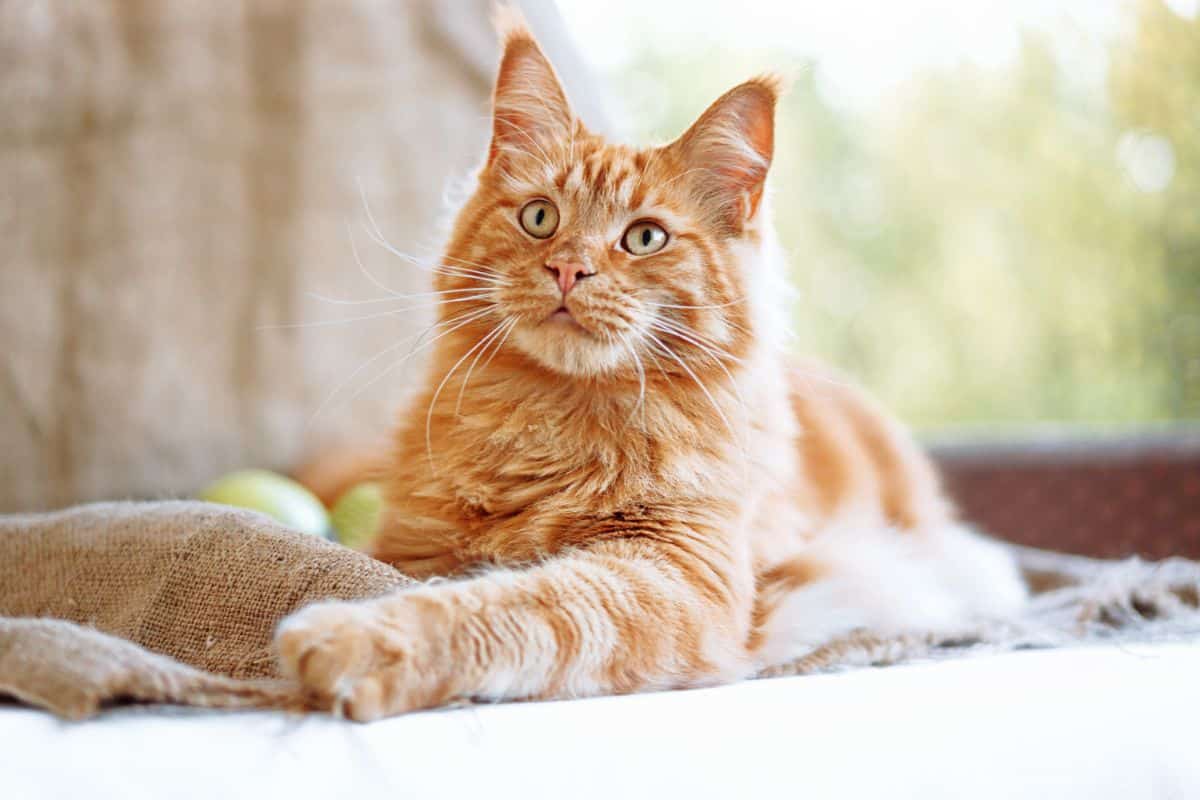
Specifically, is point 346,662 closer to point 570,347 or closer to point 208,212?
point 570,347

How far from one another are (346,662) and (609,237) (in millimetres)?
709

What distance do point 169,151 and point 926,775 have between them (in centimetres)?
230

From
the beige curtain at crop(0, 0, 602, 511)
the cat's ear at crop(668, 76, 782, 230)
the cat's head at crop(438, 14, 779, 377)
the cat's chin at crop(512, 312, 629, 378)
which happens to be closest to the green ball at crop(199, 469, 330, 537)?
the beige curtain at crop(0, 0, 602, 511)

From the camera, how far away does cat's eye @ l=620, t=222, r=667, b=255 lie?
1.49 m

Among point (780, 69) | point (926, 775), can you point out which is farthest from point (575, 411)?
point (926, 775)

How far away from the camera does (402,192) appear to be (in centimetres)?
283

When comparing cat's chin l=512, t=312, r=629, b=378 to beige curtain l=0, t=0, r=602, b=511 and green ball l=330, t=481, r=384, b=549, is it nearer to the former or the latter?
green ball l=330, t=481, r=384, b=549

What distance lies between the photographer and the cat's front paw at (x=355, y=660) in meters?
1.02

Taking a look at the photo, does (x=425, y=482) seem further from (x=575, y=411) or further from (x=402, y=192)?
(x=402, y=192)

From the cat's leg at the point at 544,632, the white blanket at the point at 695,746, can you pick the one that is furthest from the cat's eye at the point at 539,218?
the white blanket at the point at 695,746

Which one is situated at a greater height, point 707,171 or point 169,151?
point 707,171

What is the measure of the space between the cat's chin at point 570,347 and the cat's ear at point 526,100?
0.32 meters

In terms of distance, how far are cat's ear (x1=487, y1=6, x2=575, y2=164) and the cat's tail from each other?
38.2 inches

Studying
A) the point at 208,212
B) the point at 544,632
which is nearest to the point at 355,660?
the point at 544,632
